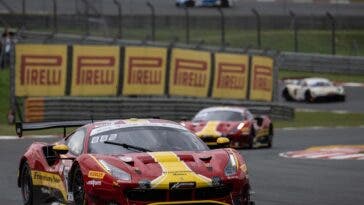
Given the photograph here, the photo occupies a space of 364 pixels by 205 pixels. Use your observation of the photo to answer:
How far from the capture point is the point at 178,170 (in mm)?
10797

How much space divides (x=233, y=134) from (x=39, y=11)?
1895cm

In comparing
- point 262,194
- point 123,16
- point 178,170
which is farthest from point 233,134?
point 123,16

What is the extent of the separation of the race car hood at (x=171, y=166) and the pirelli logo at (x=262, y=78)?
88.1ft

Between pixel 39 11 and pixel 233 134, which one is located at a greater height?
pixel 39 11

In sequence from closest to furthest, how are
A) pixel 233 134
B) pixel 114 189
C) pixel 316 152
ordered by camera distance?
pixel 114 189 → pixel 316 152 → pixel 233 134

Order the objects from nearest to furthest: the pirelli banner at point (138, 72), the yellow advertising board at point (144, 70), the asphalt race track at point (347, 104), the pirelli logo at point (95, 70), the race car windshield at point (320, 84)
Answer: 1. the pirelli banner at point (138, 72)
2. the pirelli logo at point (95, 70)
3. the yellow advertising board at point (144, 70)
4. the asphalt race track at point (347, 104)
5. the race car windshield at point (320, 84)

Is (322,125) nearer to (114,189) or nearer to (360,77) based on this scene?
(360,77)

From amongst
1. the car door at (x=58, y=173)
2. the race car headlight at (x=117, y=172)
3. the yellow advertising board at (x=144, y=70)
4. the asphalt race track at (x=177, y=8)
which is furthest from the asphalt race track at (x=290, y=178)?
the asphalt race track at (x=177, y=8)

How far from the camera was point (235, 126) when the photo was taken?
84.7 ft

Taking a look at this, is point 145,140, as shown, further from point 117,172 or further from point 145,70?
point 145,70

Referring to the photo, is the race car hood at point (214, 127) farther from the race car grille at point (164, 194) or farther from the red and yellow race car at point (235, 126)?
→ the race car grille at point (164, 194)

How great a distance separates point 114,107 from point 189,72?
13.1ft

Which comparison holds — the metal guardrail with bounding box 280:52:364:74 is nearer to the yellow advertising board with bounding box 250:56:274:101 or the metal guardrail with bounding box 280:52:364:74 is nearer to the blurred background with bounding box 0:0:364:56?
the blurred background with bounding box 0:0:364:56

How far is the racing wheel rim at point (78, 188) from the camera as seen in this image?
1119 centimetres
